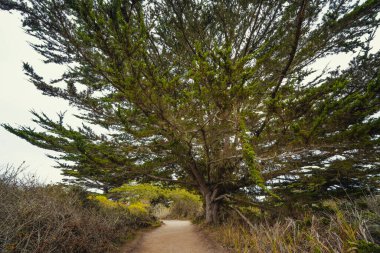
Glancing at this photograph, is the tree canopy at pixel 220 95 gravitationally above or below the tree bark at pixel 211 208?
above

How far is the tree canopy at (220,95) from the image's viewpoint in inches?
139

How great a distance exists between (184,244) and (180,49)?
718cm

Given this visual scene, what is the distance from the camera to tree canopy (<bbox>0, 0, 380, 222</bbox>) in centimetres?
352

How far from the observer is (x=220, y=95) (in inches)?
154

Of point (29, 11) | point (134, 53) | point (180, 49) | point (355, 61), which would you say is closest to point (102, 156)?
point (134, 53)

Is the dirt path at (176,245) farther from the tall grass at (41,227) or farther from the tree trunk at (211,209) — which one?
the tree trunk at (211,209)

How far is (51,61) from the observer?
677 cm

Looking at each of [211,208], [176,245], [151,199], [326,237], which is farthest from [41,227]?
[151,199]

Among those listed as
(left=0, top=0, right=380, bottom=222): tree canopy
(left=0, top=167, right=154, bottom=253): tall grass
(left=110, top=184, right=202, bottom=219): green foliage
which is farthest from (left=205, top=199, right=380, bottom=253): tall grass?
(left=110, top=184, right=202, bottom=219): green foliage

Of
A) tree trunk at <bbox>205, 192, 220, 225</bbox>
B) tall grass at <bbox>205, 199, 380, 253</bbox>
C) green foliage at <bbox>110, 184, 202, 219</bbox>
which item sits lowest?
tall grass at <bbox>205, 199, 380, 253</bbox>

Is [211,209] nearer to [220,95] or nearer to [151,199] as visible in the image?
[151,199]

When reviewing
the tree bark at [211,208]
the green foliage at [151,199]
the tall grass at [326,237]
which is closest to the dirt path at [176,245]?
the tall grass at [326,237]

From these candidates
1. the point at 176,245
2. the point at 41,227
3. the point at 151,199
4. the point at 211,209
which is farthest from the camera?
the point at 151,199

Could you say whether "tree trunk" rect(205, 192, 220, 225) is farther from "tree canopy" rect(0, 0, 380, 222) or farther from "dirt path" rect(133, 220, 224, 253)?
"dirt path" rect(133, 220, 224, 253)
